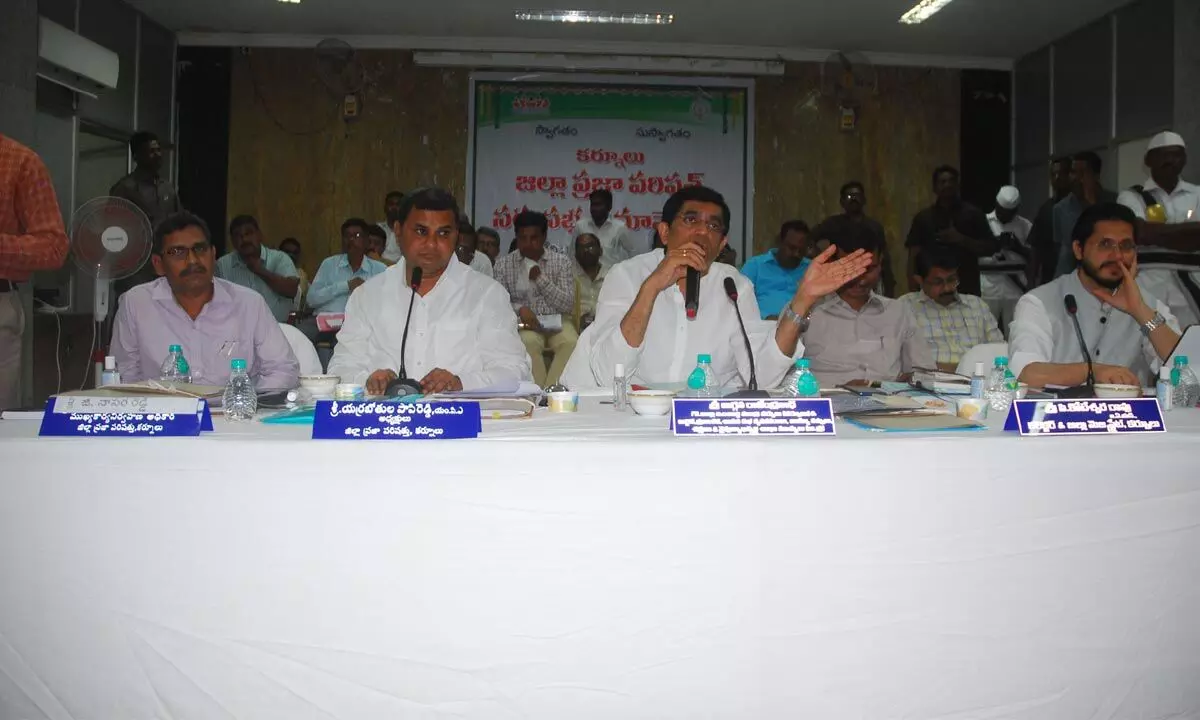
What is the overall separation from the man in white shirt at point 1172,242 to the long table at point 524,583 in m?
3.66

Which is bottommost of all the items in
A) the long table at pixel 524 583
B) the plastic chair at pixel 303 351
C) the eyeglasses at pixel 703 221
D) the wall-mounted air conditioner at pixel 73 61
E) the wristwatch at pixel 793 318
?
the long table at pixel 524 583

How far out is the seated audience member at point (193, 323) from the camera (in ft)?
8.79

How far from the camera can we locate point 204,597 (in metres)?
1.45

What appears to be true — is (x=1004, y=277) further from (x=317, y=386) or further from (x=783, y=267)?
(x=317, y=386)

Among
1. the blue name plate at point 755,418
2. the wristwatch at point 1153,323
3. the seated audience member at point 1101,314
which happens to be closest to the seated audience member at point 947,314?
the seated audience member at point 1101,314

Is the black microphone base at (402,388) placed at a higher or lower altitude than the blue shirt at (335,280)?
lower

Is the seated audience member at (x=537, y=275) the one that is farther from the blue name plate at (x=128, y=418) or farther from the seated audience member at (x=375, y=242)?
the blue name plate at (x=128, y=418)

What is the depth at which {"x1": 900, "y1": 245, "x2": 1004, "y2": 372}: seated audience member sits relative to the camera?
4.02 meters

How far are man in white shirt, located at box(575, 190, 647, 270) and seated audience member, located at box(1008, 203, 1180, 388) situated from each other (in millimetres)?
4840

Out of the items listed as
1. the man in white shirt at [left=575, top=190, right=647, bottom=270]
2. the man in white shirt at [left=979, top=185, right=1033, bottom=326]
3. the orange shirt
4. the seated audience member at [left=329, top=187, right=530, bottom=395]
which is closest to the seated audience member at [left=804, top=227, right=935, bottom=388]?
the seated audience member at [left=329, top=187, right=530, bottom=395]

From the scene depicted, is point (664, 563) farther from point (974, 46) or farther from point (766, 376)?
point (974, 46)

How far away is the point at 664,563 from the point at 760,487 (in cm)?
20

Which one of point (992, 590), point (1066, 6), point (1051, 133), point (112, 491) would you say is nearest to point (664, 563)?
point (992, 590)

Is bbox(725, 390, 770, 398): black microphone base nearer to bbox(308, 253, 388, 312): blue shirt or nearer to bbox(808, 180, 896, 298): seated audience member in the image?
bbox(808, 180, 896, 298): seated audience member
